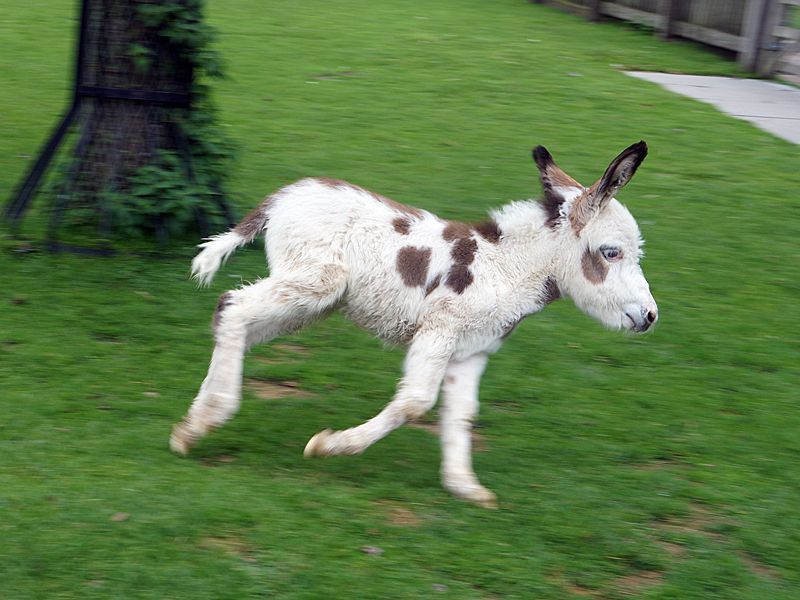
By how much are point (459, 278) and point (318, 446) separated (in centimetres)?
99

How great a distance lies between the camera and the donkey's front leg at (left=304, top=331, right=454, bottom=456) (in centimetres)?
455

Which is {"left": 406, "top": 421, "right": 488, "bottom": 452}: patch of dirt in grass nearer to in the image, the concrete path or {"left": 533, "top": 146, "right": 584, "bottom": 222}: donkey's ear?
{"left": 533, "top": 146, "right": 584, "bottom": 222}: donkey's ear

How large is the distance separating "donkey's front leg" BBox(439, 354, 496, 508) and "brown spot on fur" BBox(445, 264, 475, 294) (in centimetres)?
42

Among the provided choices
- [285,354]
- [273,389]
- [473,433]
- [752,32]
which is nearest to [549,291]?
[473,433]

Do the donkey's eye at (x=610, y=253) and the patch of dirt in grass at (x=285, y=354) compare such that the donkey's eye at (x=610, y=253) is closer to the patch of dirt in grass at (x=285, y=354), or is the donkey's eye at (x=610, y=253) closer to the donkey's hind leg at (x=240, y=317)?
the donkey's hind leg at (x=240, y=317)

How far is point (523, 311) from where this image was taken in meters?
4.83

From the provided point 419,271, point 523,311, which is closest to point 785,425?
point 523,311

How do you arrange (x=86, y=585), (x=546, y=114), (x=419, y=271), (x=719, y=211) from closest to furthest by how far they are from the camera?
(x=86, y=585), (x=419, y=271), (x=719, y=211), (x=546, y=114)

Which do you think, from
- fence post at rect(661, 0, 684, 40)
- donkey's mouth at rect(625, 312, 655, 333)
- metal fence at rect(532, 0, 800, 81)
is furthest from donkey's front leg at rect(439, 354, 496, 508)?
fence post at rect(661, 0, 684, 40)

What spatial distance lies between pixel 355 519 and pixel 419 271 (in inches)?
45.3

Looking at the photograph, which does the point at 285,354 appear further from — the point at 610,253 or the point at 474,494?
the point at 610,253

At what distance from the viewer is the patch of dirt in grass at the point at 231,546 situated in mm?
4089

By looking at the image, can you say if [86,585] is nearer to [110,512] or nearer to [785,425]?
[110,512]

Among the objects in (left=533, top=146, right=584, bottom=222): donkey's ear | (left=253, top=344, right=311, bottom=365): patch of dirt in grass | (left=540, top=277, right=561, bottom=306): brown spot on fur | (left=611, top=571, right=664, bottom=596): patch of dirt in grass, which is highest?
(left=533, top=146, right=584, bottom=222): donkey's ear
